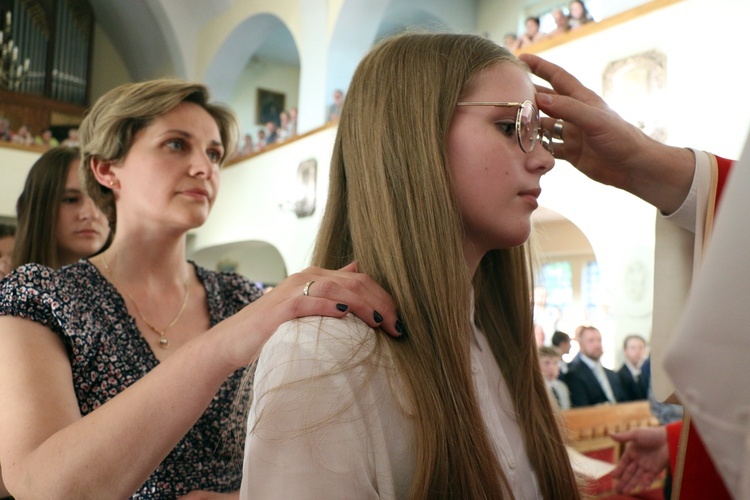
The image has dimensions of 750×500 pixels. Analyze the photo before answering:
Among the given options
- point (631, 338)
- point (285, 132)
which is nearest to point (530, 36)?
point (631, 338)

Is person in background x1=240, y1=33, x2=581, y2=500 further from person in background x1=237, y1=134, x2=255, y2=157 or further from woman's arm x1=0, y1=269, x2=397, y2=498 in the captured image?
person in background x1=237, y1=134, x2=255, y2=157

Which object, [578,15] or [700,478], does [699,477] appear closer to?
[700,478]

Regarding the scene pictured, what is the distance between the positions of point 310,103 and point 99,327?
10301 mm

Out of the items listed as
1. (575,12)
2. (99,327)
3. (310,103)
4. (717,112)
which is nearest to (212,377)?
(99,327)

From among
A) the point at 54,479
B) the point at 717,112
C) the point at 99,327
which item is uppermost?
the point at 717,112

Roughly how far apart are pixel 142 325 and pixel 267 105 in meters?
15.0

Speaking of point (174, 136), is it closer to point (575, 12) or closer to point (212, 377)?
point (212, 377)

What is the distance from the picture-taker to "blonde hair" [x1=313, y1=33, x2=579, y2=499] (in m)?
1.24

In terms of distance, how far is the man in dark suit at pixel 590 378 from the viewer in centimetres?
702

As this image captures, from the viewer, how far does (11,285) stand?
5.73 feet

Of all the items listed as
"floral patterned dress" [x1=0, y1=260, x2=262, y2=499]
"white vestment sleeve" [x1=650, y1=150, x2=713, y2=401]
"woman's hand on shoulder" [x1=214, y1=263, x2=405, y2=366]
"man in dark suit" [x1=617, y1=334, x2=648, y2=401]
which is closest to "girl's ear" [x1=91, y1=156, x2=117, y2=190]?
"floral patterned dress" [x1=0, y1=260, x2=262, y2=499]

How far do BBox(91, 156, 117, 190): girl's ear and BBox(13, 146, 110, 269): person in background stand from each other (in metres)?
0.62

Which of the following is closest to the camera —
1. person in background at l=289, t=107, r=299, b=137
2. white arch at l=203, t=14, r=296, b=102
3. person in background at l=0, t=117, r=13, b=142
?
person in background at l=0, t=117, r=13, b=142

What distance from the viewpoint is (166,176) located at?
6.91 ft
